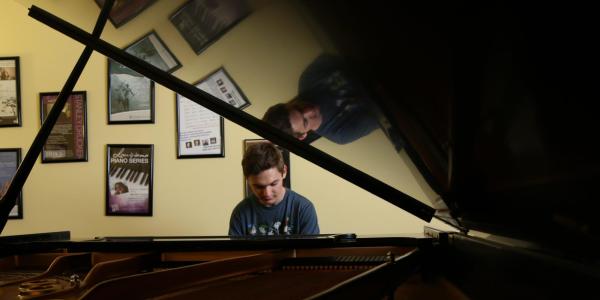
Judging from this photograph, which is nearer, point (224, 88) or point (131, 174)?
point (224, 88)

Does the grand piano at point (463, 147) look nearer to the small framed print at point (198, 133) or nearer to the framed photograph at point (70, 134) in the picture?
the small framed print at point (198, 133)

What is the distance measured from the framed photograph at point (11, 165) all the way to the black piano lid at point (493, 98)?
3.03m

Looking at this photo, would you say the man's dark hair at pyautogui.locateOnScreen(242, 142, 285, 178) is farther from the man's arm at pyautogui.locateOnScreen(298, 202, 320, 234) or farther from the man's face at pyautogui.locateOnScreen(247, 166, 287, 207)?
the man's arm at pyautogui.locateOnScreen(298, 202, 320, 234)

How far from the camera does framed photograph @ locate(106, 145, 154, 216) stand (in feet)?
10.3

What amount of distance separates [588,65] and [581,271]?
0.56 feet

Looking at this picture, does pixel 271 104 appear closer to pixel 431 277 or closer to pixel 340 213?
pixel 431 277

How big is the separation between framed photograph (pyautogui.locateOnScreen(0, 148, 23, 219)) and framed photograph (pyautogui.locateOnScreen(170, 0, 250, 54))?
8.64 feet

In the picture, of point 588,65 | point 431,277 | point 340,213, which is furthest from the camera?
point 340,213

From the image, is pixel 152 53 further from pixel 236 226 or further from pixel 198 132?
pixel 198 132

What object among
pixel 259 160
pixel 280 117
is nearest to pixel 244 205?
pixel 259 160

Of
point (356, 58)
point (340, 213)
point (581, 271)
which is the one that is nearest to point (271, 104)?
point (356, 58)

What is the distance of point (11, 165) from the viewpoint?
131 inches

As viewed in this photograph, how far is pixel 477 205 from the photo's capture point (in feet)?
2.55

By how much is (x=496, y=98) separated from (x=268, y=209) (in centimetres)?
207
